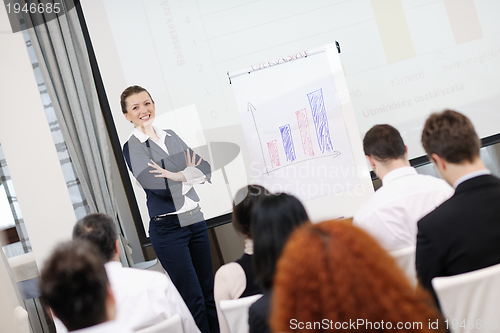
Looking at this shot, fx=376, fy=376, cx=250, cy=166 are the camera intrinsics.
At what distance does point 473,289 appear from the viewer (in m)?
1.08

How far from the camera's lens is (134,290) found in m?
1.39

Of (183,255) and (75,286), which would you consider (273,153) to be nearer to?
(183,255)

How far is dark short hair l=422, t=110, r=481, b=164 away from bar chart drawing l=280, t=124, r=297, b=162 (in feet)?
4.15

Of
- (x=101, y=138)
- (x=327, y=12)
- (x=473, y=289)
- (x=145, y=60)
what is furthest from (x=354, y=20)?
(x=473, y=289)

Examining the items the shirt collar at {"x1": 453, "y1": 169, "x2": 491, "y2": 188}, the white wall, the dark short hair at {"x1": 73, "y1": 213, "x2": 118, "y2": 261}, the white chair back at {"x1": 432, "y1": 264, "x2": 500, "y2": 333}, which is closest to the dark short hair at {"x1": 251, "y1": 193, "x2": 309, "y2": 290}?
the white chair back at {"x1": 432, "y1": 264, "x2": 500, "y2": 333}

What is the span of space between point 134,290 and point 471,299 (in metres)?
1.12

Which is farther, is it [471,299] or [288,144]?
[288,144]

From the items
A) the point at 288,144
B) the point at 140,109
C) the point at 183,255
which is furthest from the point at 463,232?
the point at 140,109

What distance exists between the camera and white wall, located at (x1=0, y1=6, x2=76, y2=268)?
8.42 ft

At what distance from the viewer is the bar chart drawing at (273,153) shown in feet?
8.66

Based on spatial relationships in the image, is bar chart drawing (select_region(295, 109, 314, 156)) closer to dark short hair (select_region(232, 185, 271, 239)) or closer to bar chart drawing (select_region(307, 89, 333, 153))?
bar chart drawing (select_region(307, 89, 333, 153))

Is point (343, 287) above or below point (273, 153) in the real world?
below

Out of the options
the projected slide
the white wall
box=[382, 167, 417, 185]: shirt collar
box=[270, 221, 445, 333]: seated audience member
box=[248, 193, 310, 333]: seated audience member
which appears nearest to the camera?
box=[270, 221, 445, 333]: seated audience member

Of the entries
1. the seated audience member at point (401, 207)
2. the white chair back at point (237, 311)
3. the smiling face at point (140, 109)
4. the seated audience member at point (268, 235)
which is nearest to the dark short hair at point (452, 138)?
the seated audience member at point (401, 207)
